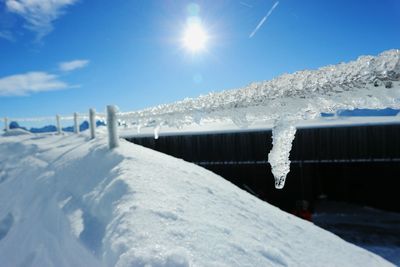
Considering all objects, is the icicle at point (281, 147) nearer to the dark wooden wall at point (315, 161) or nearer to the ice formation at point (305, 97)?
the ice formation at point (305, 97)

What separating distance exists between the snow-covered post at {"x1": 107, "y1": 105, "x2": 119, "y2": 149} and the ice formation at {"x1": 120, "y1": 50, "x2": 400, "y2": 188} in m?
1.36

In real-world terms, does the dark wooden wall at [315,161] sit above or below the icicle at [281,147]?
below

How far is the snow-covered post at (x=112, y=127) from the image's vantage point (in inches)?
219

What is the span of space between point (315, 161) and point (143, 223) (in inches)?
467

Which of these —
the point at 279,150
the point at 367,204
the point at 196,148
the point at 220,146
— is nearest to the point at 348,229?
the point at 367,204

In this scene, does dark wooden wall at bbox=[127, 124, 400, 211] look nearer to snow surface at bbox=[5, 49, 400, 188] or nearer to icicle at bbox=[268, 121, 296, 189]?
snow surface at bbox=[5, 49, 400, 188]

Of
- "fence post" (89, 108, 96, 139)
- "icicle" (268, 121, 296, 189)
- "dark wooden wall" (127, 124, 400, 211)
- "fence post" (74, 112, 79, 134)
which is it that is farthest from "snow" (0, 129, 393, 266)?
"dark wooden wall" (127, 124, 400, 211)

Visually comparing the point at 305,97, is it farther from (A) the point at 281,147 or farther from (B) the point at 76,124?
(B) the point at 76,124

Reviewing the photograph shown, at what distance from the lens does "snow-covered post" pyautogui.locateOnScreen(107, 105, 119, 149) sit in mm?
5559

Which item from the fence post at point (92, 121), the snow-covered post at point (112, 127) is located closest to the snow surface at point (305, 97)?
the snow-covered post at point (112, 127)

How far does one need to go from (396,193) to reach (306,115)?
1256 cm

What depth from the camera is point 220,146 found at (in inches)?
559

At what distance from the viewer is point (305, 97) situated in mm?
3141

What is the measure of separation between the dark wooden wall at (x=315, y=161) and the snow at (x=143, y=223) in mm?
8993
